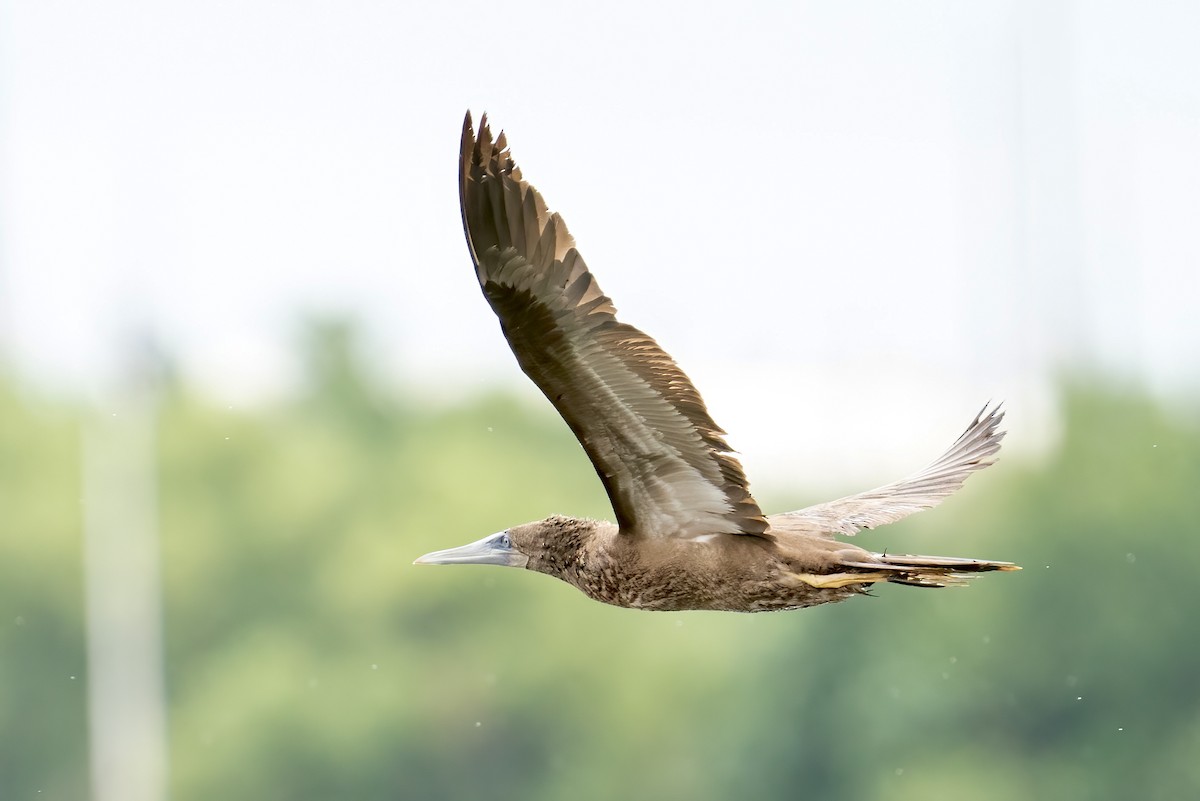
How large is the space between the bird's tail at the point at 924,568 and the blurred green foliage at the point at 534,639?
32028 millimetres

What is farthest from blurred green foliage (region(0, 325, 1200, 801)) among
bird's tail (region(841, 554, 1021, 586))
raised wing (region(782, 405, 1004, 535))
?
bird's tail (region(841, 554, 1021, 586))

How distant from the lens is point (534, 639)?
49062 millimetres

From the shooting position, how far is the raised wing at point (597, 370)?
6.46m

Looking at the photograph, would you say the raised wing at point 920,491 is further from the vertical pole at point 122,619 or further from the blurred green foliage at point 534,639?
the vertical pole at point 122,619

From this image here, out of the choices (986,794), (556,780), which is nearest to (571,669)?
(556,780)

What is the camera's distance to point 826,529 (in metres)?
8.08

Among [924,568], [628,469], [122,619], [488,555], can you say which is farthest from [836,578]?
[122,619]

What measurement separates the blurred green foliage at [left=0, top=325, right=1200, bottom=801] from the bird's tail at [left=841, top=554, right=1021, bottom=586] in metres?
32.0

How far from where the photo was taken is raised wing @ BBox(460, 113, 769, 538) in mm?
6457

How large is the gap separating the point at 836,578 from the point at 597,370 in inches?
49.2

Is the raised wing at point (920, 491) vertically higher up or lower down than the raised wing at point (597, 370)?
lower down

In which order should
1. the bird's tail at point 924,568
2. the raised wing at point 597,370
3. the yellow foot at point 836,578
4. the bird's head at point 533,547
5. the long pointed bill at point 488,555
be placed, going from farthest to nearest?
the long pointed bill at point 488,555 < the bird's head at point 533,547 < the yellow foot at point 836,578 < the bird's tail at point 924,568 < the raised wing at point 597,370

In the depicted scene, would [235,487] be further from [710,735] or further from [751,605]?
[751,605]

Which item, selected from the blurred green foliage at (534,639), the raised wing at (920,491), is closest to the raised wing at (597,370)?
the raised wing at (920,491)
